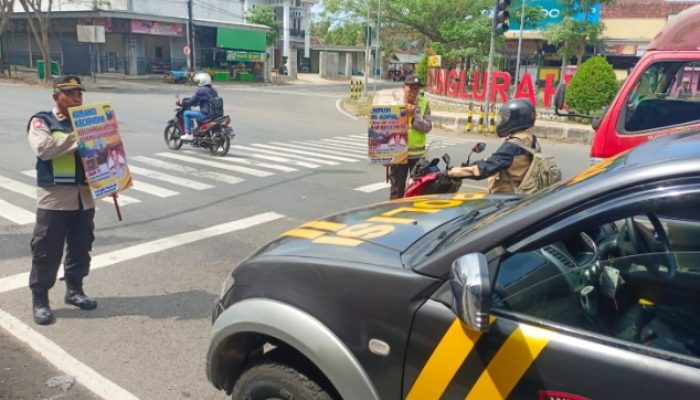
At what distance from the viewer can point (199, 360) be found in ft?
12.3

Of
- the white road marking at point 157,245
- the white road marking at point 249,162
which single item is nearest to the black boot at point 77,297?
the white road marking at point 157,245

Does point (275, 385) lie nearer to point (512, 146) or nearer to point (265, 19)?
point (512, 146)

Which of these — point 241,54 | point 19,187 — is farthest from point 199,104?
point 241,54

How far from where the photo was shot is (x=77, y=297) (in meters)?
4.50

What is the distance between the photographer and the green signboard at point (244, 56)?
159ft

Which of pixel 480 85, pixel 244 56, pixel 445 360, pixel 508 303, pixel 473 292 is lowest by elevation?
pixel 445 360

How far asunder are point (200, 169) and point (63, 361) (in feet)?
22.6

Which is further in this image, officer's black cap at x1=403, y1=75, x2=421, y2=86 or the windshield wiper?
officer's black cap at x1=403, y1=75, x2=421, y2=86

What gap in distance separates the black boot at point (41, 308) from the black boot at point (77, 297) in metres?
0.23

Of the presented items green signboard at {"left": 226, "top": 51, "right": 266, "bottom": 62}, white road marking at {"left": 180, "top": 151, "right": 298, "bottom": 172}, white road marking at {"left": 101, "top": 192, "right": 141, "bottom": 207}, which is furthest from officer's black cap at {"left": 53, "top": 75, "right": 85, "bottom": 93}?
green signboard at {"left": 226, "top": 51, "right": 266, "bottom": 62}

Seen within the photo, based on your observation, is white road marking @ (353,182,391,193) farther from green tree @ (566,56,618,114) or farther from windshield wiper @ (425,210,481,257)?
green tree @ (566,56,618,114)

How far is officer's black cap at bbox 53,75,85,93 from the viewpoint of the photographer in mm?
4086

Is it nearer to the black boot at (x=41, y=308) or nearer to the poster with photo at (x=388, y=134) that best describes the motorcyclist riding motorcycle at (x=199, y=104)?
the poster with photo at (x=388, y=134)

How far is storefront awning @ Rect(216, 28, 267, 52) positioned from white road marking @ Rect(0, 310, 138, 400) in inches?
1805
